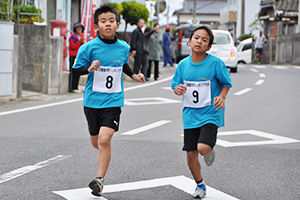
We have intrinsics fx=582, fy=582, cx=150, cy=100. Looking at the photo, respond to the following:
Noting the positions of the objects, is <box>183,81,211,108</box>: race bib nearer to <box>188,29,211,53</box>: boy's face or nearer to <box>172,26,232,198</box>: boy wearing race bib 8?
<box>172,26,232,198</box>: boy wearing race bib 8

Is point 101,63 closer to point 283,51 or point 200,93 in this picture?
point 200,93

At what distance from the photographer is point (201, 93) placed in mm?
4590

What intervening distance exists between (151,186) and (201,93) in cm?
101

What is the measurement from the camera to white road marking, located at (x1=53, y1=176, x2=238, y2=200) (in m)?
4.70

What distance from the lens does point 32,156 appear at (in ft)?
21.0

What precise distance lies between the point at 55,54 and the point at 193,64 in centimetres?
980

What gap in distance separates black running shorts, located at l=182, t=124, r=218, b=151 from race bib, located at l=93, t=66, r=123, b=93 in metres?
0.74

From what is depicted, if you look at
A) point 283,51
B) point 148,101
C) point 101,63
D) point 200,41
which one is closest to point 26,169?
point 101,63

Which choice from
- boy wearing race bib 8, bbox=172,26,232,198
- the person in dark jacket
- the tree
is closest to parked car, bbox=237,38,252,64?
the tree

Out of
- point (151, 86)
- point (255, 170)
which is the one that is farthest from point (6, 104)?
point (255, 170)

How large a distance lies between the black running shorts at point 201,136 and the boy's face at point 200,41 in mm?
601

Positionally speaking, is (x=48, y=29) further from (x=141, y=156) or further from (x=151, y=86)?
(x=141, y=156)

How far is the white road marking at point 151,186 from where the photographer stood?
15.4 feet

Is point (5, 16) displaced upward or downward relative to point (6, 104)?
upward
